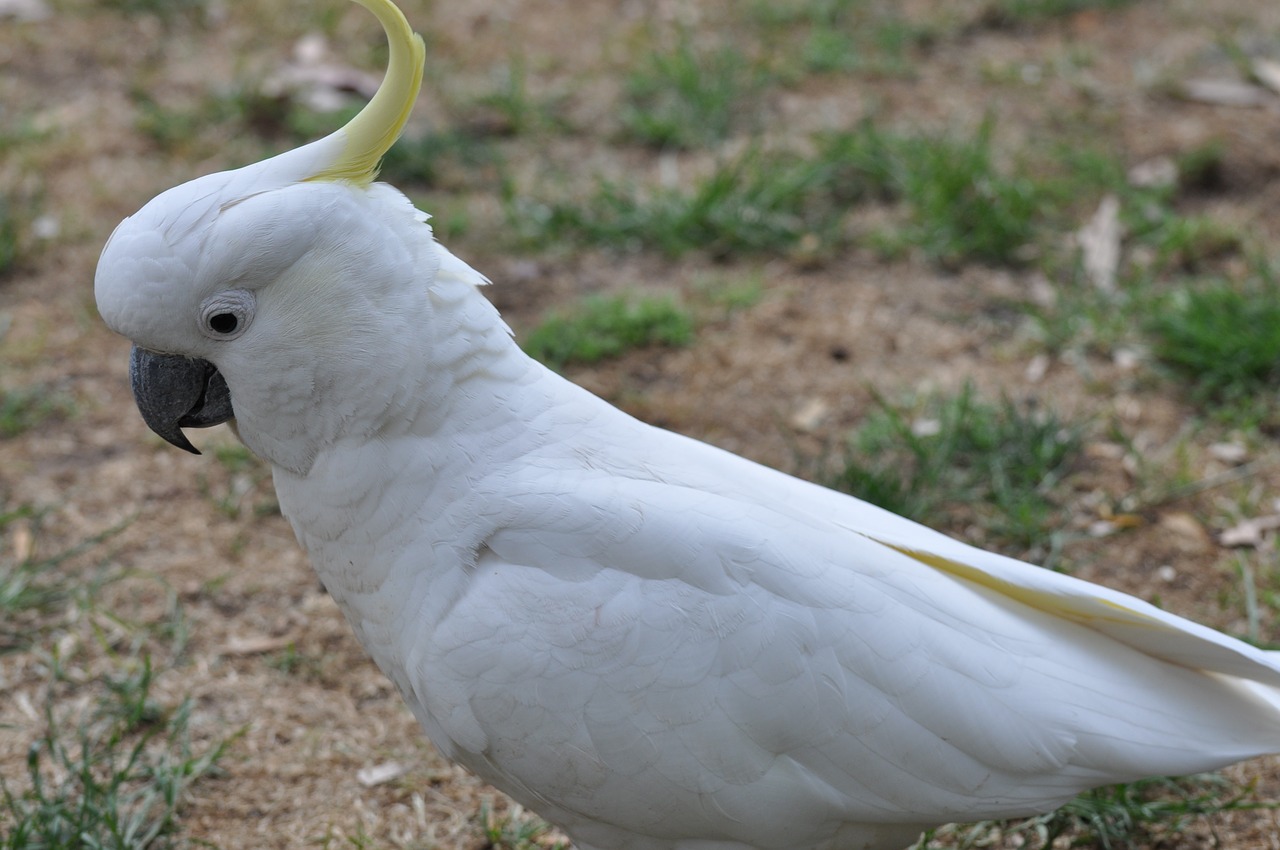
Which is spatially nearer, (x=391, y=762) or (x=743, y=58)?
(x=391, y=762)

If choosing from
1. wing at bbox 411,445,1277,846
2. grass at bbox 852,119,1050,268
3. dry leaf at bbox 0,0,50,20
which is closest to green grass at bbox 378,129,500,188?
grass at bbox 852,119,1050,268

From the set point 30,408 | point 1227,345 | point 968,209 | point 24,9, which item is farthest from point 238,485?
point 24,9

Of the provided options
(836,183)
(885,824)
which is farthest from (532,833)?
(836,183)

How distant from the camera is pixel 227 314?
180 centimetres

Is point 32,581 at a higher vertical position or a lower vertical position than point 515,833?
lower

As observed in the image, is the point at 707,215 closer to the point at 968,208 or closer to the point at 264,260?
the point at 968,208

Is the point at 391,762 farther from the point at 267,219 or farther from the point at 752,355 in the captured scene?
the point at 752,355

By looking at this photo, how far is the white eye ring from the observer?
70.2 inches

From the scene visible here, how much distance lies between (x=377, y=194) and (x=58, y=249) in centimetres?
276

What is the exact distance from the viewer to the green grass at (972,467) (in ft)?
9.95

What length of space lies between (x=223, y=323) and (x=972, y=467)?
2.06m

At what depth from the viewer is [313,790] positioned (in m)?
2.56

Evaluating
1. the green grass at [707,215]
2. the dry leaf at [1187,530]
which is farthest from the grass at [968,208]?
the dry leaf at [1187,530]

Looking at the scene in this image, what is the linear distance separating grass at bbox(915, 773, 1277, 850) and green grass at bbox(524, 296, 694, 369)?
1.77 m
